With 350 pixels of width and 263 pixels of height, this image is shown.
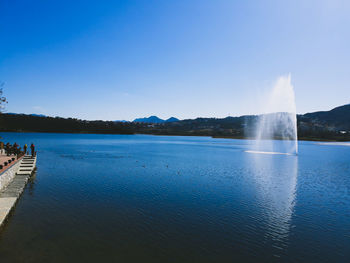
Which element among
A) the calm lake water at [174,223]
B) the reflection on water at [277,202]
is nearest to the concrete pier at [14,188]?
the calm lake water at [174,223]

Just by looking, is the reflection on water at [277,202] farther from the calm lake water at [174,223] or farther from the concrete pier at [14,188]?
the concrete pier at [14,188]

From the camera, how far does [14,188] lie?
69.9 feet

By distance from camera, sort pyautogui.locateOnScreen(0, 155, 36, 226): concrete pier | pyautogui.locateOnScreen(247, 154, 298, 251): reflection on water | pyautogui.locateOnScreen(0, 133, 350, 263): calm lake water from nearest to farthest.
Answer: pyautogui.locateOnScreen(0, 133, 350, 263): calm lake water
pyautogui.locateOnScreen(247, 154, 298, 251): reflection on water
pyautogui.locateOnScreen(0, 155, 36, 226): concrete pier

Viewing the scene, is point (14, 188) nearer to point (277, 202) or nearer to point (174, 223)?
point (174, 223)

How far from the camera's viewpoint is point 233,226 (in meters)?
15.5

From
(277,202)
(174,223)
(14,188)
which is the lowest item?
(277,202)

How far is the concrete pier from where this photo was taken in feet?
51.2

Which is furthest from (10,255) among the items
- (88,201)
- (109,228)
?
(88,201)

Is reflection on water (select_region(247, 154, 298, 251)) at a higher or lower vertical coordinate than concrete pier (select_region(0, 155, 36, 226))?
lower

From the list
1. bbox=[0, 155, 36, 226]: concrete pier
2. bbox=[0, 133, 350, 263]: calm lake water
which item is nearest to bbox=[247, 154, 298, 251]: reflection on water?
bbox=[0, 133, 350, 263]: calm lake water

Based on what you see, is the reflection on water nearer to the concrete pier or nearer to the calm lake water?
the calm lake water

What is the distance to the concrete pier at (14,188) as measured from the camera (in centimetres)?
1559

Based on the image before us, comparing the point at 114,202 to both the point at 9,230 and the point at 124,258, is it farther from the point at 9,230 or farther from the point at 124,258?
the point at 124,258

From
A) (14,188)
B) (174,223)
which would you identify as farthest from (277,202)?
(14,188)
